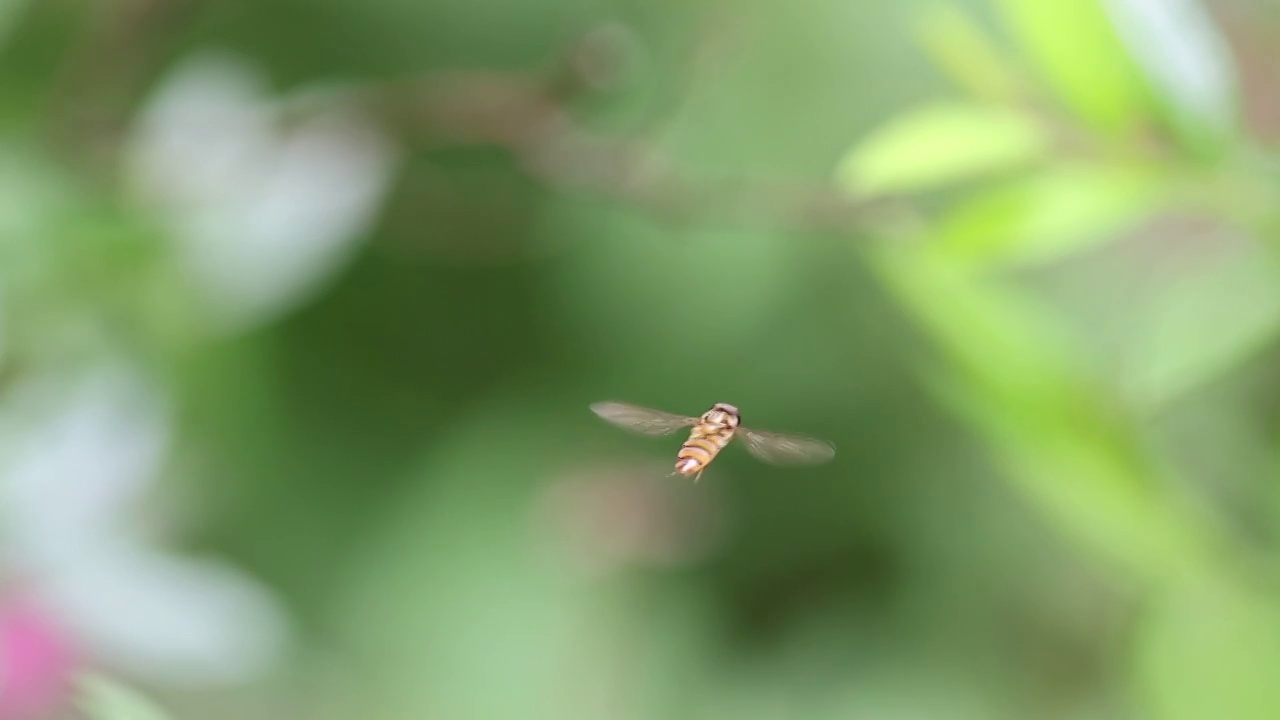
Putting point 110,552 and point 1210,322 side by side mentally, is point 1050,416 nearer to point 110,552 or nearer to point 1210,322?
point 1210,322

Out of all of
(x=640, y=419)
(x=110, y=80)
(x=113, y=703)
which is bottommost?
(x=113, y=703)

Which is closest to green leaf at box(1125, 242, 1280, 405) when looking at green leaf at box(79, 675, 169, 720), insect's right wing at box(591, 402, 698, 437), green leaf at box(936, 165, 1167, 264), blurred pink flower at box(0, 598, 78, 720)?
green leaf at box(936, 165, 1167, 264)

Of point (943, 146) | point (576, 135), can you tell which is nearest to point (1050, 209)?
point (943, 146)

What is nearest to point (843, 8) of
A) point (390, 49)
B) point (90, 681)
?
point (390, 49)

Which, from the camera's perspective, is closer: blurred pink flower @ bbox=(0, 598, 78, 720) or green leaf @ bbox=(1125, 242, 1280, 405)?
green leaf @ bbox=(1125, 242, 1280, 405)

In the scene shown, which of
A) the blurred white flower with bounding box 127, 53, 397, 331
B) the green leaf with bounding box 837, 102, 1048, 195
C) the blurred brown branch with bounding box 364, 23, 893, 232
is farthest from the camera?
the blurred white flower with bounding box 127, 53, 397, 331

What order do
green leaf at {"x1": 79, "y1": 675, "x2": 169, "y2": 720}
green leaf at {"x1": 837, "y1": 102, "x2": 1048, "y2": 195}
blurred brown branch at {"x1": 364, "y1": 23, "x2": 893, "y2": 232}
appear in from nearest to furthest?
green leaf at {"x1": 79, "y1": 675, "x2": 169, "y2": 720}
green leaf at {"x1": 837, "y1": 102, "x2": 1048, "y2": 195}
blurred brown branch at {"x1": 364, "y1": 23, "x2": 893, "y2": 232}

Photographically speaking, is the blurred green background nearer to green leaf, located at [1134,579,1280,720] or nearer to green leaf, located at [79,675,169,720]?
green leaf, located at [1134,579,1280,720]
